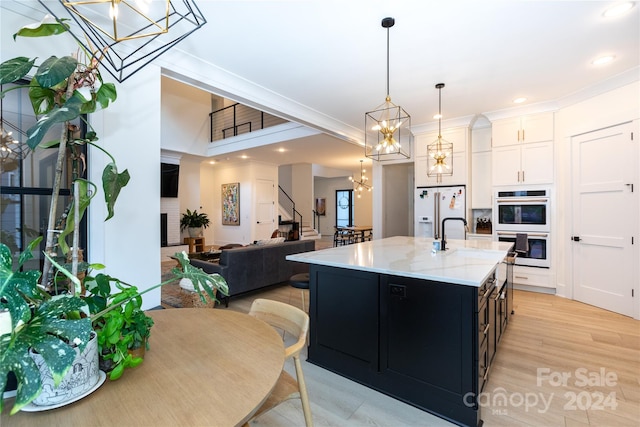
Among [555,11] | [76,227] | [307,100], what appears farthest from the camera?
[307,100]

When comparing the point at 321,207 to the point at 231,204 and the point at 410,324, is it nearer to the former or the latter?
the point at 231,204

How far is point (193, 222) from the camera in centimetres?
879

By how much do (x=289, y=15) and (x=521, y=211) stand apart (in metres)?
4.41

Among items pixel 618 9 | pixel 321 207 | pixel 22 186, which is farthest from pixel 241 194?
pixel 618 9

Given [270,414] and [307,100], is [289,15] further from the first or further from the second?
[270,414]

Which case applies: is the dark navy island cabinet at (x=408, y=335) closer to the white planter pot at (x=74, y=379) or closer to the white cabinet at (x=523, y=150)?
the white planter pot at (x=74, y=379)

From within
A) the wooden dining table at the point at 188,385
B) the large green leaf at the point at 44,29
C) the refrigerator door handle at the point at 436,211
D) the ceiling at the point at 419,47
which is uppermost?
the ceiling at the point at 419,47

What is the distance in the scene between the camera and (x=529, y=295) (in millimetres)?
4473

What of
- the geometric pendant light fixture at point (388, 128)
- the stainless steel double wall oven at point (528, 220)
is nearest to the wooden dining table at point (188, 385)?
the geometric pendant light fixture at point (388, 128)

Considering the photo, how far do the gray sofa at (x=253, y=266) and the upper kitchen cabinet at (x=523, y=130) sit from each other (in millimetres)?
3792

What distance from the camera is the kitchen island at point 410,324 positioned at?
70.1 inches

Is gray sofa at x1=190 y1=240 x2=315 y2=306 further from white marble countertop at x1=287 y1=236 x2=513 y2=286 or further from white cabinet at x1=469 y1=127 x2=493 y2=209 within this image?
white cabinet at x1=469 y1=127 x2=493 y2=209

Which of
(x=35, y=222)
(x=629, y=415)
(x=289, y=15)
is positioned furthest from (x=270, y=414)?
(x=289, y=15)

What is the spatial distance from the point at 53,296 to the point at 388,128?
260 cm
